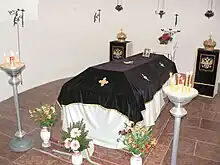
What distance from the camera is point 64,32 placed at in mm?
6070

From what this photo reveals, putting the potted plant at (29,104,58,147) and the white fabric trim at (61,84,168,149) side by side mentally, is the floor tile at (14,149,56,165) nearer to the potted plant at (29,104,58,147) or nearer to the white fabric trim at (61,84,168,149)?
the potted plant at (29,104,58,147)

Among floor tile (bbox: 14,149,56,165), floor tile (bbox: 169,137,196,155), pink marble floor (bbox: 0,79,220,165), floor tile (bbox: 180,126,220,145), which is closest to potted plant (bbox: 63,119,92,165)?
pink marble floor (bbox: 0,79,220,165)

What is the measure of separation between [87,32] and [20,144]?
4119mm

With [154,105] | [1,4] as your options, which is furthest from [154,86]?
[1,4]

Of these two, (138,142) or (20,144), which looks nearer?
(138,142)

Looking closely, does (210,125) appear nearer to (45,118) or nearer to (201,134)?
(201,134)

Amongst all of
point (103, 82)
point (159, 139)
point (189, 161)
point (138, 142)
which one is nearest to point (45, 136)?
point (103, 82)

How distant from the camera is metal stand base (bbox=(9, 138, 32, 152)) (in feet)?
10.1

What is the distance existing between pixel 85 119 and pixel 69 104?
28 cm

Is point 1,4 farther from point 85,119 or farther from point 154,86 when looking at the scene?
point 154,86

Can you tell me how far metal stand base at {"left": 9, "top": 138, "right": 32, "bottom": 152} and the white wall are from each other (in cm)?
186

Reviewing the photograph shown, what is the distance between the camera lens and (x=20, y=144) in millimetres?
3096

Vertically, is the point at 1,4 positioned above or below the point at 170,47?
above

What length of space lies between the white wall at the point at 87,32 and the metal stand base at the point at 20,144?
186 centimetres
